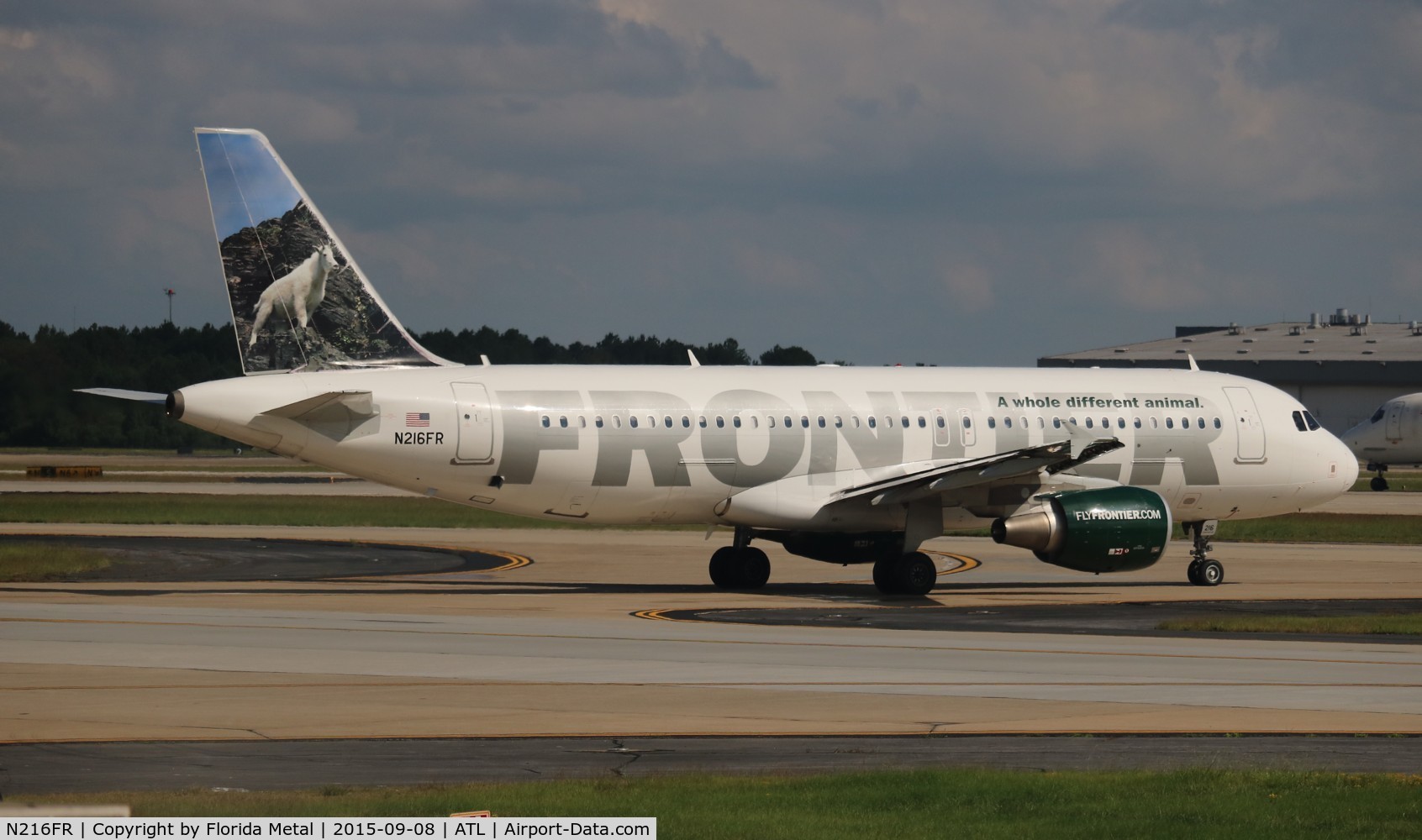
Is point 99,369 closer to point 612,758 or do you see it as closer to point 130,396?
point 130,396

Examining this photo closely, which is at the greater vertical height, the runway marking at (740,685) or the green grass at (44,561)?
the green grass at (44,561)

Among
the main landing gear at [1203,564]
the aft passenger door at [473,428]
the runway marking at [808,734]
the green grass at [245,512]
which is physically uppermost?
the aft passenger door at [473,428]

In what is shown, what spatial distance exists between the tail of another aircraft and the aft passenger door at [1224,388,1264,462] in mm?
18933

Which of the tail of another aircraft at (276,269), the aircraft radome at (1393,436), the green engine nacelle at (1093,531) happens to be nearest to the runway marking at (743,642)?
the green engine nacelle at (1093,531)

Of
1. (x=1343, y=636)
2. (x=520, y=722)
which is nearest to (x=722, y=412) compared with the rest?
(x=1343, y=636)

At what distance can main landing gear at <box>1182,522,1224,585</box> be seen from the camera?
39.2 m

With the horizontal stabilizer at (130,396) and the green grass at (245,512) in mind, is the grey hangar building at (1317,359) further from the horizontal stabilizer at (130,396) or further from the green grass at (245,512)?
the horizontal stabilizer at (130,396)

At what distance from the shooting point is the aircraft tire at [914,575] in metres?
35.2

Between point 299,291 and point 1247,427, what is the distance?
69.7 feet

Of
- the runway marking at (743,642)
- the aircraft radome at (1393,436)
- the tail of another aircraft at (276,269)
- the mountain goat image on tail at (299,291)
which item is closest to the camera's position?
the runway marking at (743,642)

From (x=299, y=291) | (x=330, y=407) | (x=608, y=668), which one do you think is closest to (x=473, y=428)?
(x=330, y=407)

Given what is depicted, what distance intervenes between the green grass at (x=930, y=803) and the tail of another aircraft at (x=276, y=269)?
70.9 ft

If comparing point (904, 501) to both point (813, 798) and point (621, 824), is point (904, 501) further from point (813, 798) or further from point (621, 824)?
point (621, 824)

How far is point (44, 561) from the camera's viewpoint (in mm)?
40844
